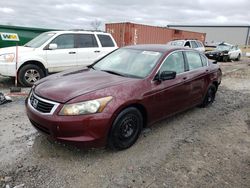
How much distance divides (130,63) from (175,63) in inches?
34.9

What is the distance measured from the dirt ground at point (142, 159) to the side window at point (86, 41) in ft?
13.7

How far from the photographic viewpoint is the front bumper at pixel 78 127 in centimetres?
323

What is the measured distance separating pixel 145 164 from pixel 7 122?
9.43ft

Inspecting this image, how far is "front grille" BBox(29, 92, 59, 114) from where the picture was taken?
3321mm

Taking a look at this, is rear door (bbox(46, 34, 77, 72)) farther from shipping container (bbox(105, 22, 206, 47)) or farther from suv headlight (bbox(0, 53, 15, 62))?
shipping container (bbox(105, 22, 206, 47))

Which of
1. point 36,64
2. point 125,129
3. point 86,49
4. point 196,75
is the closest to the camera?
point 125,129

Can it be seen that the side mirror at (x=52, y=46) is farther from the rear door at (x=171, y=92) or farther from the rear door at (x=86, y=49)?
the rear door at (x=171, y=92)

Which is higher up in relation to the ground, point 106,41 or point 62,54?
point 106,41

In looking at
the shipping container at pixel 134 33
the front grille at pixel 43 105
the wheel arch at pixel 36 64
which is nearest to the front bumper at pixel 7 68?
the wheel arch at pixel 36 64

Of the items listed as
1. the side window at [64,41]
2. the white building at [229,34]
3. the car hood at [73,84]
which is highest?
the white building at [229,34]

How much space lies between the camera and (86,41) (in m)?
8.83

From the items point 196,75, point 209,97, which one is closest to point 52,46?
point 196,75

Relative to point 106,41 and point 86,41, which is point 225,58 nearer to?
point 106,41

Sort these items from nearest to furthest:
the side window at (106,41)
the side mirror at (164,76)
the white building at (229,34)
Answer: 1. the side mirror at (164,76)
2. the side window at (106,41)
3. the white building at (229,34)
